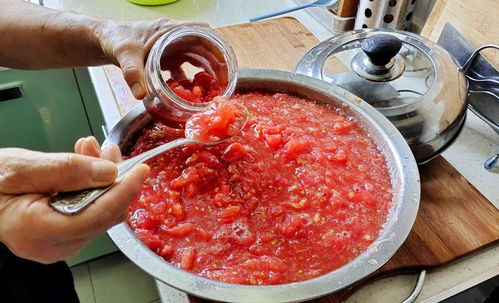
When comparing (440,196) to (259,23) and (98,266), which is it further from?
(98,266)

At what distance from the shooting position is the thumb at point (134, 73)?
2.80 feet

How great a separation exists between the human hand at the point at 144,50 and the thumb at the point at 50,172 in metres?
0.33

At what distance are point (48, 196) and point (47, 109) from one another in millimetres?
1149

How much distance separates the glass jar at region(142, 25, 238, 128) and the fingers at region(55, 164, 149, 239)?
1.04ft

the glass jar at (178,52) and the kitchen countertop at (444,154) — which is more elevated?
the glass jar at (178,52)

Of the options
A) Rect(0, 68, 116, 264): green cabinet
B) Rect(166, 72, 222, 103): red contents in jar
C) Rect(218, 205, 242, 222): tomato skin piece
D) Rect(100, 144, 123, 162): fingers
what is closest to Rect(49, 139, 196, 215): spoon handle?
Rect(100, 144, 123, 162): fingers

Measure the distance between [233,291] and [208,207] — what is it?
0.73 feet

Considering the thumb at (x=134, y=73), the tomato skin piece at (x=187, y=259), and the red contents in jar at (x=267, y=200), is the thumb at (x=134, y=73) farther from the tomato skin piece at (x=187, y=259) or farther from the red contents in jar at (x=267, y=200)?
the tomato skin piece at (x=187, y=259)

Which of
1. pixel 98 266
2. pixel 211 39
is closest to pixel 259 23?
pixel 211 39

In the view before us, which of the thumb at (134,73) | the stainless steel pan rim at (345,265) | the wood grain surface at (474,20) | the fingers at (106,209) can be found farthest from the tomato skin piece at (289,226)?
the wood grain surface at (474,20)

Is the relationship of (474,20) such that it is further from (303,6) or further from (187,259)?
(187,259)

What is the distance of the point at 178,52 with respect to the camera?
1023mm

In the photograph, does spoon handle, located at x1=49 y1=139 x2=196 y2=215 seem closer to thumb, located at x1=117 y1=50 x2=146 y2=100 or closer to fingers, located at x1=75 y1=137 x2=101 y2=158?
fingers, located at x1=75 y1=137 x2=101 y2=158

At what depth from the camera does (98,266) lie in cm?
216
